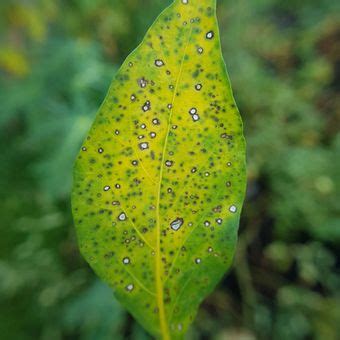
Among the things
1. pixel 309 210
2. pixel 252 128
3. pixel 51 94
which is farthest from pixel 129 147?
pixel 51 94

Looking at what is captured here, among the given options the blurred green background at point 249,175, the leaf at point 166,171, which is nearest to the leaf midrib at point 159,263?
the leaf at point 166,171

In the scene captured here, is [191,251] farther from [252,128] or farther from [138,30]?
[138,30]

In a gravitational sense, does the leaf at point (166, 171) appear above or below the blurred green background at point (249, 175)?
above

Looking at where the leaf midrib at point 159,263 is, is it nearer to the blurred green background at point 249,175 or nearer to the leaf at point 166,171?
the leaf at point 166,171

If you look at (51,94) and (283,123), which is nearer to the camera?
(283,123)

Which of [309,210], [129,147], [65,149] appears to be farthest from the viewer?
[65,149]

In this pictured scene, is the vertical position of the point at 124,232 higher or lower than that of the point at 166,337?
higher

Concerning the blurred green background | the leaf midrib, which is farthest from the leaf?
the blurred green background
